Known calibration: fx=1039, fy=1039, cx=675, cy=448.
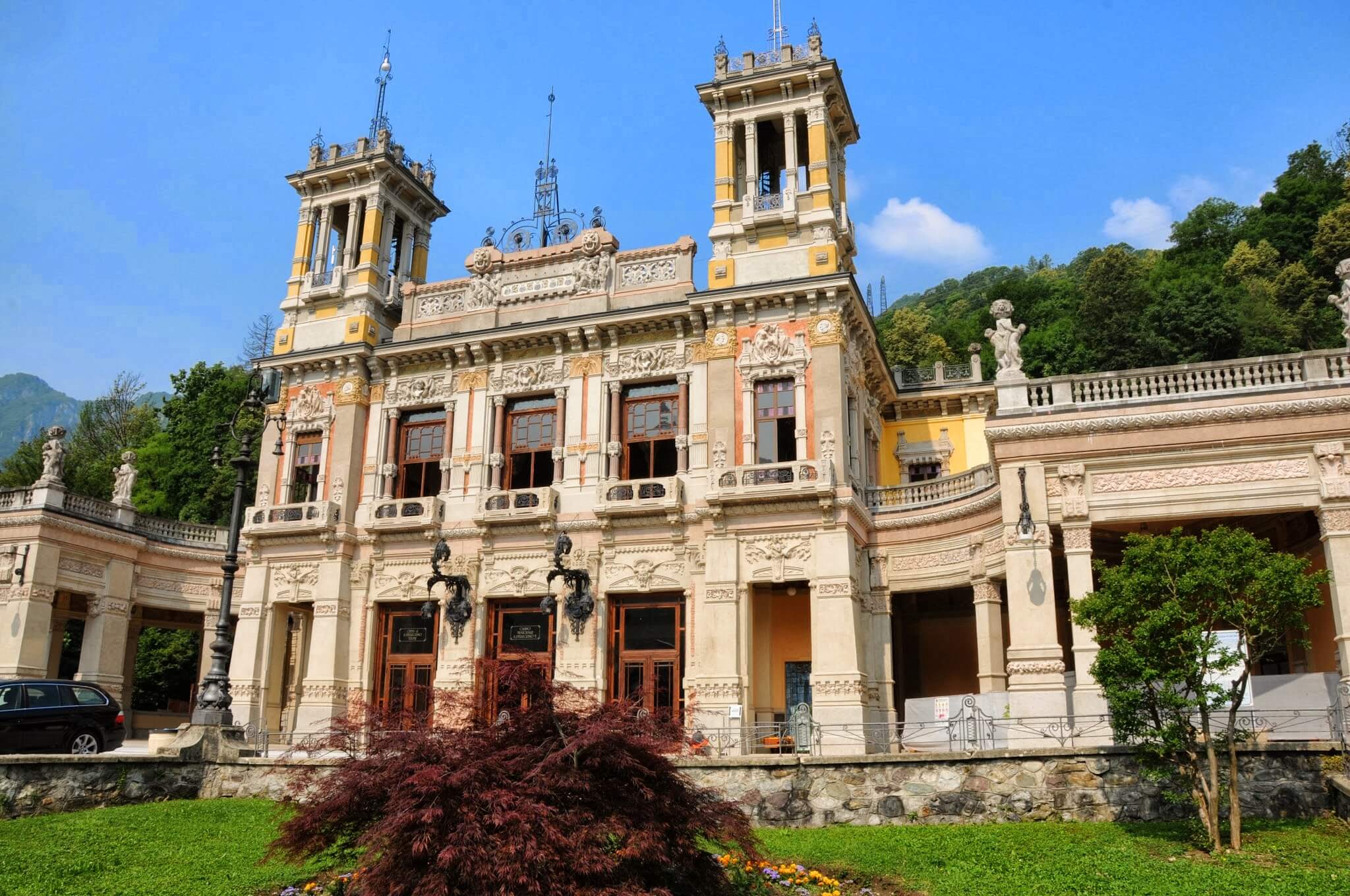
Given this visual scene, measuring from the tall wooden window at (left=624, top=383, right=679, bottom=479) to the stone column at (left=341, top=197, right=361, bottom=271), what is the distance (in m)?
11.0

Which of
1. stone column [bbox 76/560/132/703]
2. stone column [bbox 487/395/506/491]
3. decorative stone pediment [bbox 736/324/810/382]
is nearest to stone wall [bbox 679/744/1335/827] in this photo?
decorative stone pediment [bbox 736/324/810/382]

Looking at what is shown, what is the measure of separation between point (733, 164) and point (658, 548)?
36.2ft

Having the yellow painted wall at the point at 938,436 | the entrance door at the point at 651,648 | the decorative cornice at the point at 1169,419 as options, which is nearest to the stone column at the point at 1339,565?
the decorative cornice at the point at 1169,419

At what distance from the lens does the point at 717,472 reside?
1037 inches

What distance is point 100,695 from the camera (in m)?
20.6

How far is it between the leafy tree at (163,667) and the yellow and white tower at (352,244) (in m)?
17.5

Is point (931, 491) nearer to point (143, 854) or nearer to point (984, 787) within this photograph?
point (984, 787)

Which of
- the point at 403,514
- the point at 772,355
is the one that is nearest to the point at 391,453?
the point at 403,514

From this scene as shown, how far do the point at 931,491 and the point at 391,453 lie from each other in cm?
1557

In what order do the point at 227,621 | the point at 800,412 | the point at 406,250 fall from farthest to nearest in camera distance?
the point at 406,250 < the point at 800,412 < the point at 227,621

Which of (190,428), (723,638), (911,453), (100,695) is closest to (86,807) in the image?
(100,695)

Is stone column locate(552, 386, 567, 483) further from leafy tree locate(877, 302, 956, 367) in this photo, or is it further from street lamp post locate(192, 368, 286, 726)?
leafy tree locate(877, 302, 956, 367)

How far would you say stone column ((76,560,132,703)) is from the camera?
30.9 metres

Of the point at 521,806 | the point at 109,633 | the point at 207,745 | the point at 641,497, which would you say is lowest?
the point at 207,745
